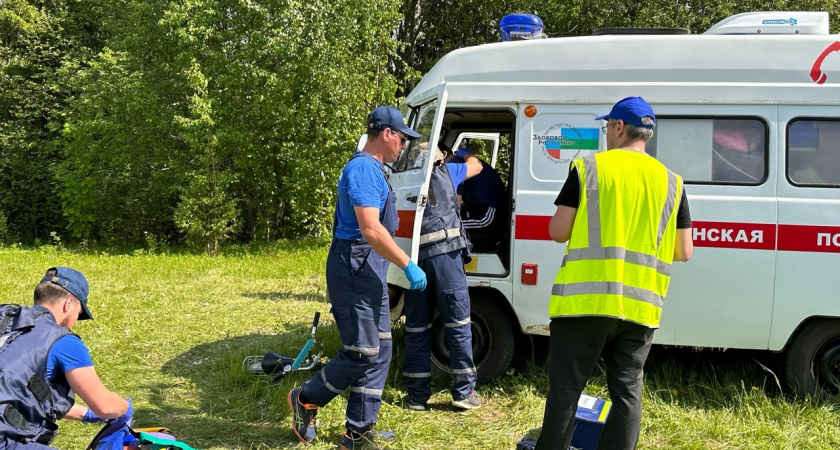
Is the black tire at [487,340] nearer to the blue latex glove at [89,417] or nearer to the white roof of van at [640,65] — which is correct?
the white roof of van at [640,65]

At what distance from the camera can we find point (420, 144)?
5090 mm

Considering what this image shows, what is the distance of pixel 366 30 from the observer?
47.2 feet

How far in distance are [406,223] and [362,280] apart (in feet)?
3.78

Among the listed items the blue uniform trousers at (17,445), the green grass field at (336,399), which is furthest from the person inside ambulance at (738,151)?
the blue uniform trousers at (17,445)

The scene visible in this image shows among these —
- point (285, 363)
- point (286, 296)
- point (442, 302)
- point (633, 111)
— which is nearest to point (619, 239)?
point (633, 111)

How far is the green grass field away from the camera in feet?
13.6

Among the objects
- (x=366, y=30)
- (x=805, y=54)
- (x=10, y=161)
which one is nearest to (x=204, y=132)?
(x=366, y=30)

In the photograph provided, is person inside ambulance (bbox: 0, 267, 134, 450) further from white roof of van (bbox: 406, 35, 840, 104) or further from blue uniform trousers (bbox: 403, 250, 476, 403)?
white roof of van (bbox: 406, 35, 840, 104)

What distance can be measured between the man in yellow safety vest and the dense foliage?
37.0ft

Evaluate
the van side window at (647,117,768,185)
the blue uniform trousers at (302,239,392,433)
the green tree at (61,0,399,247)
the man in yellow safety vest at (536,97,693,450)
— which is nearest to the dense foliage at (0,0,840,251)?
the green tree at (61,0,399,247)

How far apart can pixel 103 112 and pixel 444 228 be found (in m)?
16.2

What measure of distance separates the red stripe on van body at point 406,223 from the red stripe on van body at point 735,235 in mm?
2017

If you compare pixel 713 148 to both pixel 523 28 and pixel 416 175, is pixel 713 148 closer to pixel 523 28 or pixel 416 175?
pixel 523 28

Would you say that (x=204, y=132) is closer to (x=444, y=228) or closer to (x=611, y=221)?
(x=444, y=228)
